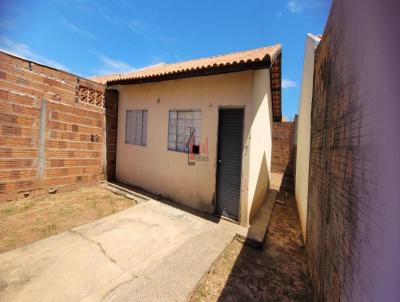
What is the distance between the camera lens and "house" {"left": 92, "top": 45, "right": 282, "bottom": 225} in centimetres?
497

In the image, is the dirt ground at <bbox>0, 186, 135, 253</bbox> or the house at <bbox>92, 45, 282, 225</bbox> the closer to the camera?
the dirt ground at <bbox>0, 186, 135, 253</bbox>

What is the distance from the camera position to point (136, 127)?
24.1 feet

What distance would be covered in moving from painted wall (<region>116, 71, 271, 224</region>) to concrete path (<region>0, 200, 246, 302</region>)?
134cm

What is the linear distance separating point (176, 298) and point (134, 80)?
6504 millimetres

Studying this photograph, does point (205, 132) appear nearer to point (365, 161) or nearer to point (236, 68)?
point (236, 68)

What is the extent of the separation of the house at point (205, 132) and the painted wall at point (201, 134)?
3 cm

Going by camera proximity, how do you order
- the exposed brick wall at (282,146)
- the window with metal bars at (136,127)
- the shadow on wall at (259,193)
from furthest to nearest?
1. the exposed brick wall at (282,146)
2. the window with metal bars at (136,127)
3. the shadow on wall at (259,193)

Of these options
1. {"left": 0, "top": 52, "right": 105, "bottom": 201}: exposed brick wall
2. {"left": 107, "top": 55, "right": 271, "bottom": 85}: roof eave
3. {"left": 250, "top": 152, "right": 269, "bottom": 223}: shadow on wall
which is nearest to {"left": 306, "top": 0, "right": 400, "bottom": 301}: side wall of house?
{"left": 107, "top": 55, "right": 271, "bottom": 85}: roof eave

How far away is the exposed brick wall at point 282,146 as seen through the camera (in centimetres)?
1327

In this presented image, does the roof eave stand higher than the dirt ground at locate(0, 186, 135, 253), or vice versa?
the roof eave

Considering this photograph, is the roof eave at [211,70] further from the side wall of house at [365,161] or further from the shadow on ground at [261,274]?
the shadow on ground at [261,274]

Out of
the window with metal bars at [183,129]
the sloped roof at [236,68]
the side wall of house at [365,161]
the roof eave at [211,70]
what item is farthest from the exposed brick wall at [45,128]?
the side wall of house at [365,161]

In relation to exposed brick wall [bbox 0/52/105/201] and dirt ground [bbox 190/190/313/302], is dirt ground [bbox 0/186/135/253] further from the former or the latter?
dirt ground [bbox 190/190/313/302]

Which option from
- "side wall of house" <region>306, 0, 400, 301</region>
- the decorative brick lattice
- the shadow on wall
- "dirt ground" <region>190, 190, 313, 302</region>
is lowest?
"dirt ground" <region>190, 190, 313, 302</region>
